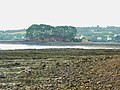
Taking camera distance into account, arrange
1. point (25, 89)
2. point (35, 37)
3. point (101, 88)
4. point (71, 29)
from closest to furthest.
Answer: point (101, 88) → point (25, 89) → point (35, 37) → point (71, 29)

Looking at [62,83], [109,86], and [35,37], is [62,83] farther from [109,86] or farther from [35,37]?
[35,37]

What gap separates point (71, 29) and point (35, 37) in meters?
17.8

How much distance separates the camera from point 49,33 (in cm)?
15825

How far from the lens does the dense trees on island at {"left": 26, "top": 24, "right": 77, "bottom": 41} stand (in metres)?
153

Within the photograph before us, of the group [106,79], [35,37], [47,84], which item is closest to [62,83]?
→ [47,84]

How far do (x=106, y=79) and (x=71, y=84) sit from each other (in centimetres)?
217

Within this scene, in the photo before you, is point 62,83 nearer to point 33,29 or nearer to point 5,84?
point 5,84

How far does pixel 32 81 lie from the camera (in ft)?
81.3

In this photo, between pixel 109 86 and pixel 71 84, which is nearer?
pixel 109 86

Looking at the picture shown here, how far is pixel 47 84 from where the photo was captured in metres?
22.8

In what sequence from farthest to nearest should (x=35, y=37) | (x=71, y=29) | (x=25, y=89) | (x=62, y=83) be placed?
(x=71, y=29)
(x=35, y=37)
(x=62, y=83)
(x=25, y=89)

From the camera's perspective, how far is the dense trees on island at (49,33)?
502 feet

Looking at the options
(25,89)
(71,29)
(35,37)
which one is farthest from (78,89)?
(71,29)

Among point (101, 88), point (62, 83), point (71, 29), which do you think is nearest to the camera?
point (101, 88)
